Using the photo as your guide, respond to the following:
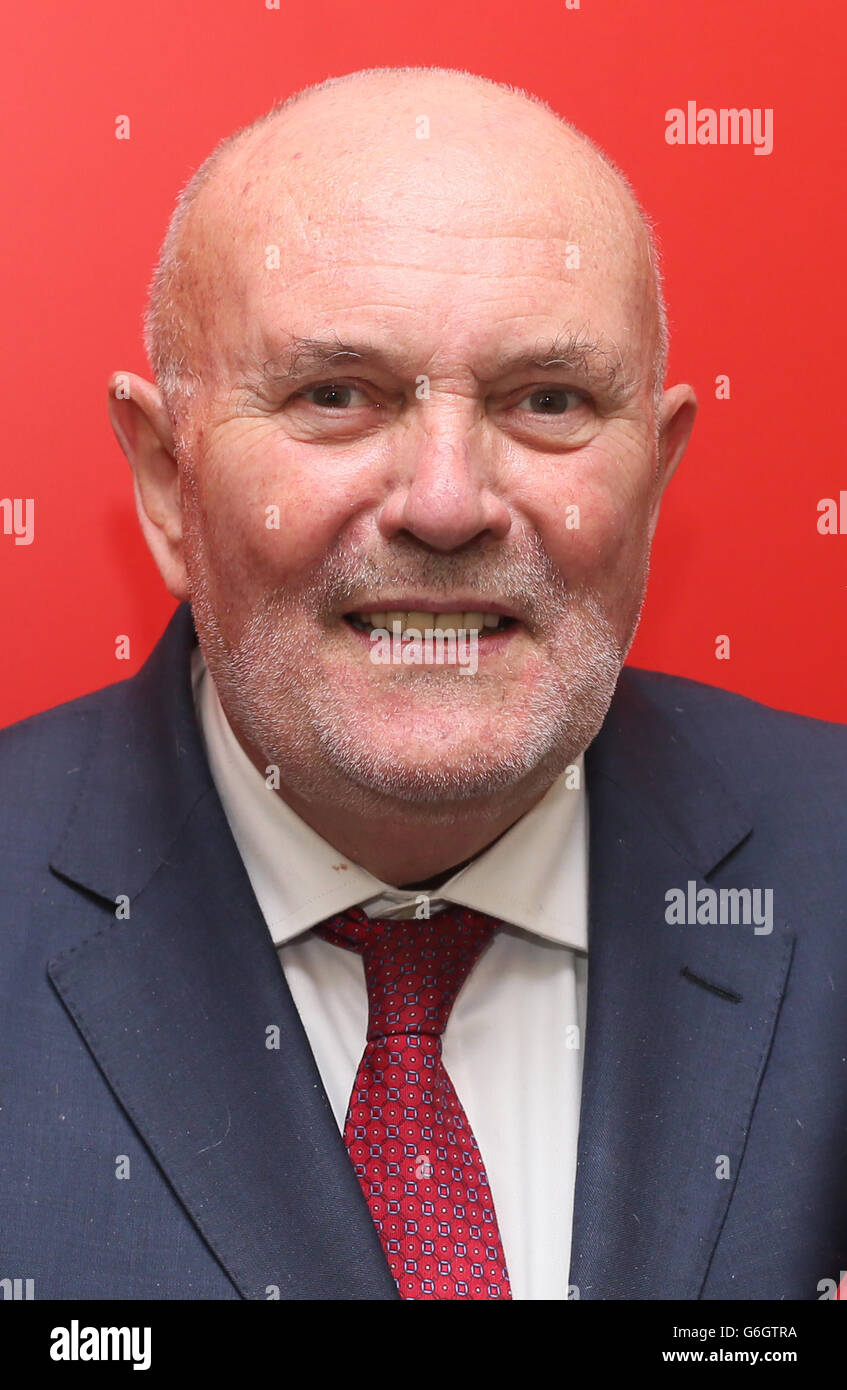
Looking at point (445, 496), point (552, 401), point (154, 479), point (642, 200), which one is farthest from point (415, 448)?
point (642, 200)

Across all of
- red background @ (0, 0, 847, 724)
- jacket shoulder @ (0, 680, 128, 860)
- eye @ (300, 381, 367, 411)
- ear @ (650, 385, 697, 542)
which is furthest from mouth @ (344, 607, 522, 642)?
red background @ (0, 0, 847, 724)

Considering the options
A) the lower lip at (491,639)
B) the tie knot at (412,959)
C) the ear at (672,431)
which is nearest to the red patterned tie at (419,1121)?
the tie knot at (412,959)

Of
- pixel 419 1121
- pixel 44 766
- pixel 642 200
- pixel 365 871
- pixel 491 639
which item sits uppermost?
pixel 642 200

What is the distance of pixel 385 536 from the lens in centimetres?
155

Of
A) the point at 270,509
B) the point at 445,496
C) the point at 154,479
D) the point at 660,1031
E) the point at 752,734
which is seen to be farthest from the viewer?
the point at 752,734

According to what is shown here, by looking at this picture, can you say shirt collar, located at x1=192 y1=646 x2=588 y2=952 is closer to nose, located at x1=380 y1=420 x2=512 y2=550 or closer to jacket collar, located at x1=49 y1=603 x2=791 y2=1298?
jacket collar, located at x1=49 y1=603 x2=791 y2=1298

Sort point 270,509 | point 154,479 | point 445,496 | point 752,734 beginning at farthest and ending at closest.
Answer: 1. point 752,734
2. point 154,479
3. point 270,509
4. point 445,496

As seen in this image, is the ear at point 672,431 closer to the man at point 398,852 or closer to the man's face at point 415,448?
the man at point 398,852

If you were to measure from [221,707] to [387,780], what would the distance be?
0.38 metres

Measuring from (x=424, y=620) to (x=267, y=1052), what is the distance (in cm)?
50

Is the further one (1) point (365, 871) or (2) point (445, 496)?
(1) point (365, 871)

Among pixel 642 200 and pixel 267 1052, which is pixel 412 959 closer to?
pixel 267 1052

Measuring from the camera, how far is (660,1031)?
172 centimetres
